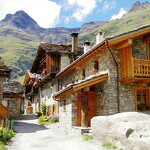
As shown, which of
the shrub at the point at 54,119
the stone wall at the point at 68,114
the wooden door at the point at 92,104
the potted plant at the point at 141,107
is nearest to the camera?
the potted plant at the point at 141,107

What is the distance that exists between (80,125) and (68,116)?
145 centimetres

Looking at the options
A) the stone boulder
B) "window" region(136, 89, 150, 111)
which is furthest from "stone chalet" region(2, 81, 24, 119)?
the stone boulder

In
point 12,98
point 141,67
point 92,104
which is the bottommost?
point 92,104

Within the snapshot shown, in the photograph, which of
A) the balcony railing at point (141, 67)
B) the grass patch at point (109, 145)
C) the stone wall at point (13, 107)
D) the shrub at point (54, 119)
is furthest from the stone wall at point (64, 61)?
the grass patch at point (109, 145)

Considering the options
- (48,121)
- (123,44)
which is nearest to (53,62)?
(48,121)

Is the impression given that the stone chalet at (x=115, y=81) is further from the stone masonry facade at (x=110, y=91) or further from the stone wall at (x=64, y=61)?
the stone wall at (x=64, y=61)

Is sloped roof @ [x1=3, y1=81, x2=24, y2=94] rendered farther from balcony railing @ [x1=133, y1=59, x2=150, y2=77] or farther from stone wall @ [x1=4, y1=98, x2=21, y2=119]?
balcony railing @ [x1=133, y1=59, x2=150, y2=77]

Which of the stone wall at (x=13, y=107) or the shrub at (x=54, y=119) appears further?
the stone wall at (x=13, y=107)

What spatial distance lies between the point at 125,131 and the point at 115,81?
689cm

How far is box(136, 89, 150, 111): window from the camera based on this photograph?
19.7 meters

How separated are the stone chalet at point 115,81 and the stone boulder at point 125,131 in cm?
352

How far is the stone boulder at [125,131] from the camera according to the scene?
11.4 m

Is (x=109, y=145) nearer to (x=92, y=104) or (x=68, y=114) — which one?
(x=92, y=104)

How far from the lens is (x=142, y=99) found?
2000 cm
